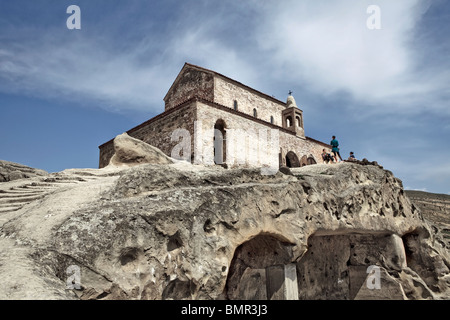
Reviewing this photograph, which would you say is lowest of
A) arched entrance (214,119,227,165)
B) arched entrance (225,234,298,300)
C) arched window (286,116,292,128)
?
arched entrance (225,234,298,300)

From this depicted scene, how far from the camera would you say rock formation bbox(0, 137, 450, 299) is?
12.5 ft

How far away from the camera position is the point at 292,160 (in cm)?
2203

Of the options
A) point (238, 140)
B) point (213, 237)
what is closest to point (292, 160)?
point (238, 140)

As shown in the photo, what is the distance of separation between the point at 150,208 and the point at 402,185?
815cm

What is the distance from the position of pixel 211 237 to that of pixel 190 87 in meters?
18.3

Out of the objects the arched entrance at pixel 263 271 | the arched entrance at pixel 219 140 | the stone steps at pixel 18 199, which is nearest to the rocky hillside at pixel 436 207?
the arched entrance at pixel 219 140

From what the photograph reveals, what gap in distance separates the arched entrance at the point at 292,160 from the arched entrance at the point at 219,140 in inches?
223

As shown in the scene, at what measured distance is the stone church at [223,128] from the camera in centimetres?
1677

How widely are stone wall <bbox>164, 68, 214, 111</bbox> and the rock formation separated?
12719 mm

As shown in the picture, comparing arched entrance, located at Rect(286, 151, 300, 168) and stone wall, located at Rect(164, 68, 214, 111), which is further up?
stone wall, located at Rect(164, 68, 214, 111)

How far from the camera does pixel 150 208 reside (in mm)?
4547

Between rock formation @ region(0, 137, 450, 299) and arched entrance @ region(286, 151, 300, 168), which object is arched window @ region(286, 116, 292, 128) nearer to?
arched entrance @ region(286, 151, 300, 168)

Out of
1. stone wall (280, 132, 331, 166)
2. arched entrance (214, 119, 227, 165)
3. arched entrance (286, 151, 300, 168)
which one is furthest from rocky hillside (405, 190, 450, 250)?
arched entrance (214, 119, 227, 165)
